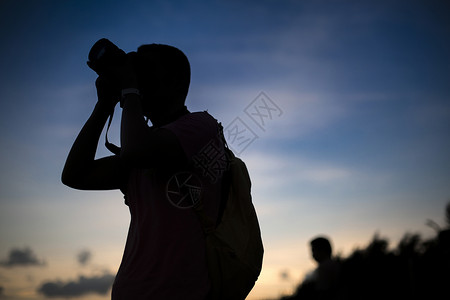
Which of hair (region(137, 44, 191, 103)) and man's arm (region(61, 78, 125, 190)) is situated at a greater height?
hair (region(137, 44, 191, 103))

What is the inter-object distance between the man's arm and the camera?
0.55 feet

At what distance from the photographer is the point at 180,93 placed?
2094 mm

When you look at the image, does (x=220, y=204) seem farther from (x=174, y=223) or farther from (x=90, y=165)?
(x=90, y=165)

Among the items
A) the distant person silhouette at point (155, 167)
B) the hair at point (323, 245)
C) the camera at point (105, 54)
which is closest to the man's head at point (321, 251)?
the hair at point (323, 245)

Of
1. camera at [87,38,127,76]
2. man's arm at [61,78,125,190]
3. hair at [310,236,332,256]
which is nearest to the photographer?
camera at [87,38,127,76]

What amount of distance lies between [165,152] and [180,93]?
49cm

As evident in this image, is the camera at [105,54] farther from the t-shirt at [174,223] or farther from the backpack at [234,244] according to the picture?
the backpack at [234,244]

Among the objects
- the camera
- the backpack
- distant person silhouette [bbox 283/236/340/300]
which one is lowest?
the backpack

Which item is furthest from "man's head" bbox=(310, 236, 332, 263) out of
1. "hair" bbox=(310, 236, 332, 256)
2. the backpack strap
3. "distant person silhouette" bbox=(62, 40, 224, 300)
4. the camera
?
the camera

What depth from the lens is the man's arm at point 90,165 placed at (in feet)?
6.75

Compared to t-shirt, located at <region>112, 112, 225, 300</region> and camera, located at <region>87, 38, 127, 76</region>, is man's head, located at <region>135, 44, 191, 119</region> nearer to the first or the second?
camera, located at <region>87, 38, 127, 76</region>

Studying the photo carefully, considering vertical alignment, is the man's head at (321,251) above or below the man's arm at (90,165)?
above

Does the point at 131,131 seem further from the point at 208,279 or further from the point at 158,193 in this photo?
the point at 208,279

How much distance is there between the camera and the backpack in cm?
166
